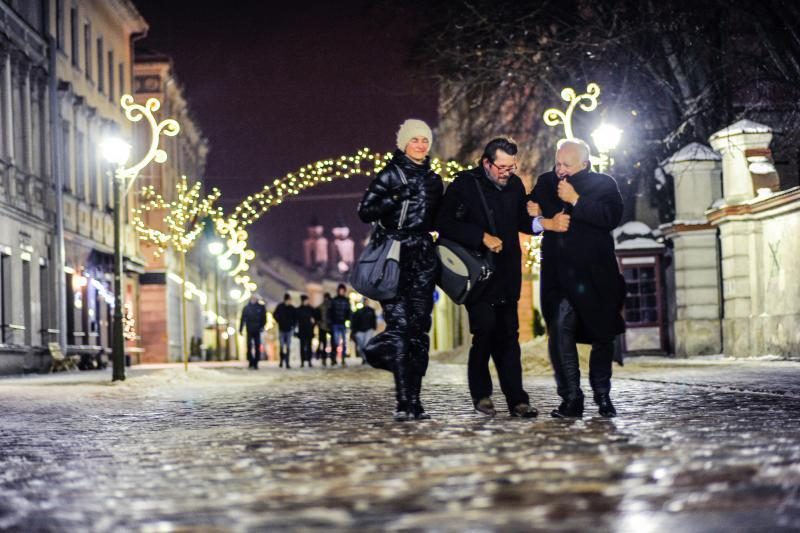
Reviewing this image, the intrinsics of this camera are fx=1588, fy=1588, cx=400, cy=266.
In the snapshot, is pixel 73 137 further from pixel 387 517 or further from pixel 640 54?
pixel 387 517

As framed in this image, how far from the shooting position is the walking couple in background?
974cm

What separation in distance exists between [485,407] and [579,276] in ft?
3.88

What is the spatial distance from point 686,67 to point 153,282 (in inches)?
1193

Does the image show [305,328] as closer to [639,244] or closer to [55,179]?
[55,179]

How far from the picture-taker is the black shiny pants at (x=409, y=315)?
9766mm

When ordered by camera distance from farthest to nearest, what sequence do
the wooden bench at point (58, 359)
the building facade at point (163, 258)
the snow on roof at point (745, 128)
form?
the building facade at point (163, 258) → the wooden bench at point (58, 359) → the snow on roof at point (745, 128)

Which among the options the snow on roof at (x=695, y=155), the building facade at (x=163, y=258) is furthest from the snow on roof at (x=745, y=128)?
the building facade at (x=163, y=258)

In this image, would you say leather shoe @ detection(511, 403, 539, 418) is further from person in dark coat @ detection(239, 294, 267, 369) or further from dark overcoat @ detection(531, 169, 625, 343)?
person in dark coat @ detection(239, 294, 267, 369)

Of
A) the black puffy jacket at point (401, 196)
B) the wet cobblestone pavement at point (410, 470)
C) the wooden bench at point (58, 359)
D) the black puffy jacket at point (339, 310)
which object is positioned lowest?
the wet cobblestone pavement at point (410, 470)

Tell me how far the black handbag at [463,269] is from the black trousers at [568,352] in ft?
1.73

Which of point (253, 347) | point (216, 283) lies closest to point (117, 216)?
point (253, 347)

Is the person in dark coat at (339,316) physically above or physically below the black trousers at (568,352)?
above

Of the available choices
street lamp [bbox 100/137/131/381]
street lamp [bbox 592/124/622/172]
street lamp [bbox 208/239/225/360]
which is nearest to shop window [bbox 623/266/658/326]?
street lamp [bbox 592/124/622/172]

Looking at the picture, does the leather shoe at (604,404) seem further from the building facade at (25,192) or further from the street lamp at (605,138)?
the building facade at (25,192)
